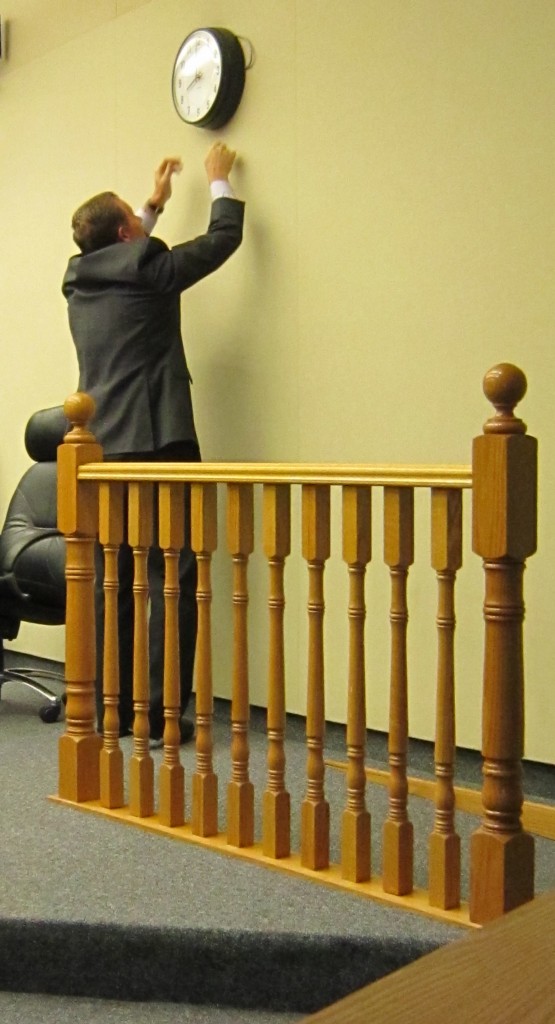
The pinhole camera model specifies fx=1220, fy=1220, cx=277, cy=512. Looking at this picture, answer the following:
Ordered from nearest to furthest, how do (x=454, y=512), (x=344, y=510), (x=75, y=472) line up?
(x=454, y=512)
(x=344, y=510)
(x=75, y=472)

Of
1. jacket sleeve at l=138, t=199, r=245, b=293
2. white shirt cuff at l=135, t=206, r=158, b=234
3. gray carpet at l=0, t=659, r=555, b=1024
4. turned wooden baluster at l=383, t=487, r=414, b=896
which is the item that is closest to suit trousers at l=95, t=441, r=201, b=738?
jacket sleeve at l=138, t=199, r=245, b=293

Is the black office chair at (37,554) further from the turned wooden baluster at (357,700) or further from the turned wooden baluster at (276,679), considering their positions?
the turned wooden baluster at (357,700)

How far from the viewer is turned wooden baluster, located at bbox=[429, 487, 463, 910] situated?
2.20m

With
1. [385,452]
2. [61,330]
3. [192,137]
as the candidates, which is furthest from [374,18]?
[61,330]

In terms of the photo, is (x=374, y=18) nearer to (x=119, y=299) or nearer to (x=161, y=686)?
(x=119, y=299)

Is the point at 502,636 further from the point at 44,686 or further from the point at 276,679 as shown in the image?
the point at 44,686

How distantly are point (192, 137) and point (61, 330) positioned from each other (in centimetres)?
106

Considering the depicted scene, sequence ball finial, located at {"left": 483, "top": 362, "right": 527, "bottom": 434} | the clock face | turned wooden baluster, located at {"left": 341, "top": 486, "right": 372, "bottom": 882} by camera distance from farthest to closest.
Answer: the clock face < turned wooden baluster, located at {"left": 341, "top": 486, "right": 372, "bottom": 882} < ball finial, located at {"left": 483, "top": 362, "right": 527, "bottom": 434}

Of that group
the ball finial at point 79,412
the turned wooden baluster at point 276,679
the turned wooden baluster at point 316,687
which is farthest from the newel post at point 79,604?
the turned wooden baluster at point 316,687

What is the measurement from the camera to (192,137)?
407cm

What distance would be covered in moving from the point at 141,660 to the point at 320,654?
22.0 inches

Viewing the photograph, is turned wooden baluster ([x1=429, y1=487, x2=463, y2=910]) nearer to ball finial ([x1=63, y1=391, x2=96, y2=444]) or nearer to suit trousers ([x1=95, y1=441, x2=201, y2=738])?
ball finial ([x1=63, y1=391, x2=96, y2=444])

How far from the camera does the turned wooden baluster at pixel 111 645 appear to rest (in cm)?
287

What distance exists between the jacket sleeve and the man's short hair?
0.58 feet
